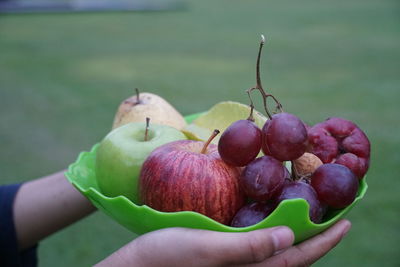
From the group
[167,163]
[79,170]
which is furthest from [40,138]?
[167,163]

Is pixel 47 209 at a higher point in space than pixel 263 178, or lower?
lower

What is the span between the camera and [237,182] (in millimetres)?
1021

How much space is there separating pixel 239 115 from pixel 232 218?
0.30 meters

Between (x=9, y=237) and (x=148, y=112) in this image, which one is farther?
(x=9, y=237)

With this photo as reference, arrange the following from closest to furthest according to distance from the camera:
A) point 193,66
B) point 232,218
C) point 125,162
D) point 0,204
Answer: point 232,218, point 125,162, point 0,204, point 193,66

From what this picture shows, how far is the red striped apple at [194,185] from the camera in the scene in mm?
989

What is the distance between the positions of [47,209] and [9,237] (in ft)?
0.44

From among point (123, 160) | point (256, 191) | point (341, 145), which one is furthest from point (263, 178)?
point (123, 160)

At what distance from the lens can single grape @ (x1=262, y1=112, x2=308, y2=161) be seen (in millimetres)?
944

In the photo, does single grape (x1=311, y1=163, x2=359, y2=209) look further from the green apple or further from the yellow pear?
the yellow pear

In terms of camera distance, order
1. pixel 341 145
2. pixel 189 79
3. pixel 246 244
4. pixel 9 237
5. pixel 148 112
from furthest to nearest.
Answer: pixel 189 79
pixel 9 237
pixel 148 112
pixel 341 145
pixel 246 244

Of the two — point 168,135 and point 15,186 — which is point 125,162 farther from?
point 15,186

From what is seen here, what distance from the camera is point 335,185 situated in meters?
0.94

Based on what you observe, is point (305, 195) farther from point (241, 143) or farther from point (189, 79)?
point (189, 79)
